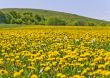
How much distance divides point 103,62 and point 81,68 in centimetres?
54

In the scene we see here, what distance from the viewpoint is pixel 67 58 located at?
34.0ft

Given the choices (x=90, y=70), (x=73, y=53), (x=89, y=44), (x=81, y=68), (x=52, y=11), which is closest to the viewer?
(x=90, y=70)

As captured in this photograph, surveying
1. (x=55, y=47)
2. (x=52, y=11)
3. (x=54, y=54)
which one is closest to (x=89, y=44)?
(x=55, y=47)

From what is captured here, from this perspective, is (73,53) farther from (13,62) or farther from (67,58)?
(13,62)

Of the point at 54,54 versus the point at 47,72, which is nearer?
the point at 47,72

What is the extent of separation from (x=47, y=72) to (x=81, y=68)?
2.78 feet

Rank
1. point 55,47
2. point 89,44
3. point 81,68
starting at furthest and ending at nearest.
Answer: point 89,44 < point 55,47 < point 81,68

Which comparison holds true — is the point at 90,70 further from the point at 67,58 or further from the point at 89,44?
the point at 89,44

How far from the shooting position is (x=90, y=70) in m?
8.96

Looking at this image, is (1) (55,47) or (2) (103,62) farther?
(1) (55,47)

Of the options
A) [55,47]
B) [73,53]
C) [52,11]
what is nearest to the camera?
[73,53]

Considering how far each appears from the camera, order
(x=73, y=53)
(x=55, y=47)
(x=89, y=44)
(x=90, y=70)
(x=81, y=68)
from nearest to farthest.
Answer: (x=90, y=70), (x=81, y=68), (x=73, y=53), (x=55, y=47), (x=89, y=44)

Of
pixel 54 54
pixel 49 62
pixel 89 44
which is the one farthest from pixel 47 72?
pixel 89 44

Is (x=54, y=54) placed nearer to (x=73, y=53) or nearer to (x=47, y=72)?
(x=73, y=53)
